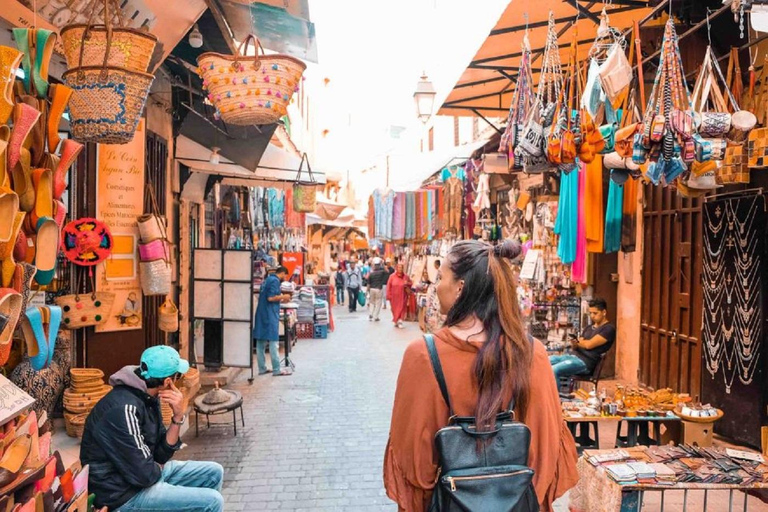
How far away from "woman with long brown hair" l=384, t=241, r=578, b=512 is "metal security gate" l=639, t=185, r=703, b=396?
16.8ft

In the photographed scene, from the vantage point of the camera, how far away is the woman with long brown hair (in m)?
2.04

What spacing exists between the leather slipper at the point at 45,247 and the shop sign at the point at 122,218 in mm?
3456

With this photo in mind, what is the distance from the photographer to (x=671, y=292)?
23.4 feet

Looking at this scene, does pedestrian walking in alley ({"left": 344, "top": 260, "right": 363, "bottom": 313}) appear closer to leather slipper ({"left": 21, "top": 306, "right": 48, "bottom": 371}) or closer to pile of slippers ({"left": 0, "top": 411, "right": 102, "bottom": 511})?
pile of slippers ({"left": 0, "top": 411, "right": 102, "bottom": 511})

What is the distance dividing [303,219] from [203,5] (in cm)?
1349

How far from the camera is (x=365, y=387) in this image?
8.97 m

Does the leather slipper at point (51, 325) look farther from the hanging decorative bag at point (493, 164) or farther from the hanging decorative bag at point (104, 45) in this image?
the hanging decorative bag at point (493, 164)

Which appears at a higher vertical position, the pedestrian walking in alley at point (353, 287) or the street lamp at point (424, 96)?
the street lamp at point (424, 96)

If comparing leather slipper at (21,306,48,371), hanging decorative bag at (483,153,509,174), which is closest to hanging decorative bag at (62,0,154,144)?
leather slipper at (21,306,48,371)

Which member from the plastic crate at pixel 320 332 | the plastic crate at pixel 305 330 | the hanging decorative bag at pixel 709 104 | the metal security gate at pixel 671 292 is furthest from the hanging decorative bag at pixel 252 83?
the plastic crate at pixel 320 332

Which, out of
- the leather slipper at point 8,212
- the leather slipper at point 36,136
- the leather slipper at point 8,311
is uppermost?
the leather slipper at point 36,136

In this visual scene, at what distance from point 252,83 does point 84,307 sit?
9.08ft

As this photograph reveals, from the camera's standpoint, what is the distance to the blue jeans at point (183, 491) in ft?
11.2

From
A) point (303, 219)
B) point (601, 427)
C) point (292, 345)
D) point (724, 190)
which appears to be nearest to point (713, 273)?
point (724, 190)
